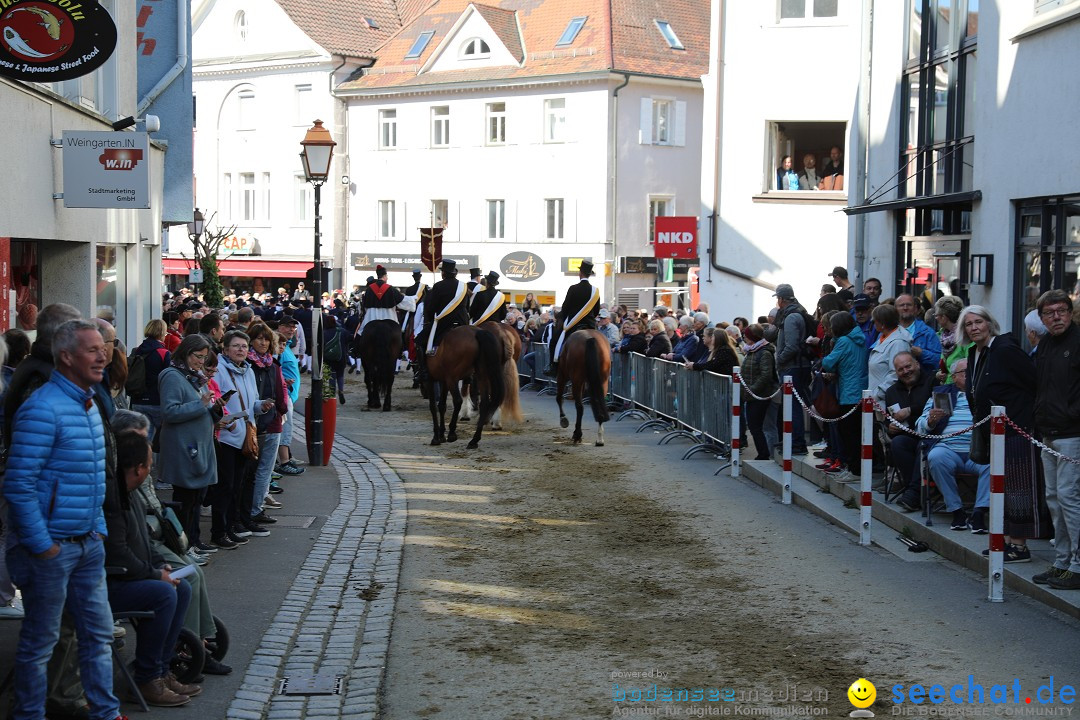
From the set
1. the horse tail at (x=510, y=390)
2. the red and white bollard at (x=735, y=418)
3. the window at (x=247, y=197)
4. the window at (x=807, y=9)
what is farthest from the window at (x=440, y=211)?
the red and white bollard at (x=735, y=418)

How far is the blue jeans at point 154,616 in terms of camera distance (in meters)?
6.27

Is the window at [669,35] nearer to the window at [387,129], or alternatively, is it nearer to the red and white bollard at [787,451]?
the window at [387,129]

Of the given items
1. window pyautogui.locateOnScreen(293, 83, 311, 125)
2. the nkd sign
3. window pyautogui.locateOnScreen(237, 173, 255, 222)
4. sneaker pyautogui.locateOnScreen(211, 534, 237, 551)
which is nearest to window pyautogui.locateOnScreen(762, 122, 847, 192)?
the nkd sign

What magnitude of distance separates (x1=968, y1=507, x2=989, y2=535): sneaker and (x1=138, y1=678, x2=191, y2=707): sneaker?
6211mm

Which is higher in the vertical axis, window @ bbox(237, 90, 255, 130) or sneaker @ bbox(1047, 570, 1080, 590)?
window @ bbox(237, 90, 255, 130)

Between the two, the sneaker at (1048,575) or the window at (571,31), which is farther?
the window at (571,31)

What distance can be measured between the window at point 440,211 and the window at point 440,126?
87.7 inches

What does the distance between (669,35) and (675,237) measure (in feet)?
50.8

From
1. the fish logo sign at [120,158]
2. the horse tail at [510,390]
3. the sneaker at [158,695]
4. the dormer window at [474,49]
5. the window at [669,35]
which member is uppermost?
the window at [669,35]

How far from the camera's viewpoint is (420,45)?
174 ft

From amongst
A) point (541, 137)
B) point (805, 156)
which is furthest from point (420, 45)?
point (805, 156)

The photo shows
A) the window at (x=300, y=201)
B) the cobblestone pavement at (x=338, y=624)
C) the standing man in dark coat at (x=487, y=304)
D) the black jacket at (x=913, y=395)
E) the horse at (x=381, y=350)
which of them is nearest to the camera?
the cobblestone pavement at (x=338, y=624)

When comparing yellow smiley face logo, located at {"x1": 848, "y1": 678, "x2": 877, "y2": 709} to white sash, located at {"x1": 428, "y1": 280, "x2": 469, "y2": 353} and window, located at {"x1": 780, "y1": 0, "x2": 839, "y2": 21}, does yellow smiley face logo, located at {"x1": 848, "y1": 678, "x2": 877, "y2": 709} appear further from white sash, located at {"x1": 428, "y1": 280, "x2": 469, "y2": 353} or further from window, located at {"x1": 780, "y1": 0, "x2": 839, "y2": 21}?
window, located at {"x1": 780, "y1": 0, "x2": 839, "y2": 21}

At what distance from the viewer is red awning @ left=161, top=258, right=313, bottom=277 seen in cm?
5572
